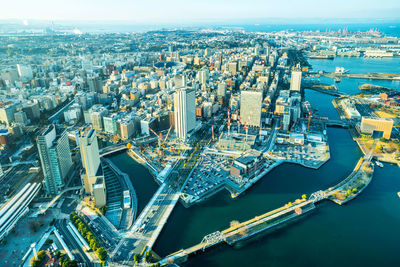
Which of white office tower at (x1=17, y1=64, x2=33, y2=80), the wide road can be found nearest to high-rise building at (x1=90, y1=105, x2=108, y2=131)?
the wide road

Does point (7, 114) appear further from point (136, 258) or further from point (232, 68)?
point (232, 68)

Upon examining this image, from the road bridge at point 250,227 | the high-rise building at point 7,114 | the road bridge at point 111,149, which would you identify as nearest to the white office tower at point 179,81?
the road bridge at point 111,149

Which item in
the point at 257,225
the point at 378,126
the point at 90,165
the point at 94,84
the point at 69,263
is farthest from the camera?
the point at 94,84

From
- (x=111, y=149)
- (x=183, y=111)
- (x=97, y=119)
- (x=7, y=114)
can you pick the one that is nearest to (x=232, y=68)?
(x=183, y=111)

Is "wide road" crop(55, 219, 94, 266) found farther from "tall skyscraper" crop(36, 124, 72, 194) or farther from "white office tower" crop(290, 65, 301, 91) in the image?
"white office tower" crop(290, 65, 301, 91)

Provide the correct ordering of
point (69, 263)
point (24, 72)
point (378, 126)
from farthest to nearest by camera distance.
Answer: point (24, 72) → point (378, 126) → point (69, 263)

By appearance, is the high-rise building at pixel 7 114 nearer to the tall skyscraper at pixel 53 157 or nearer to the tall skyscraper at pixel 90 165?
the tall skyscraper at pixel 53 157
